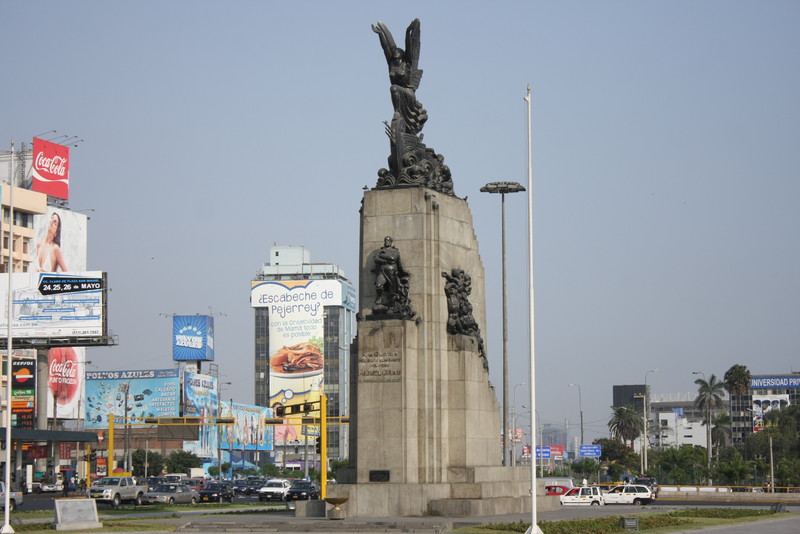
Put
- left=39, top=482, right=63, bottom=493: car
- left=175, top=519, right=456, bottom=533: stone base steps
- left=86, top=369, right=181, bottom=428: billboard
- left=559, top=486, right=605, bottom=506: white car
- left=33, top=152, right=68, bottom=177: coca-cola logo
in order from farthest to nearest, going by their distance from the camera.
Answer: left=86, top=369, right=181, bottom=428: billboard
left=33, top=152, right=68, bottom=177: coca-cola logo
left=39, top=482, right=63, bottom=493: car
left=559, top=486, right=605, bottom=506: white car
left=175, top=519, right=456, bottom=533: stone base steps

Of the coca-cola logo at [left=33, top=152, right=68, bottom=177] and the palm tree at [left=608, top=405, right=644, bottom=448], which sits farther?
the palm tree at [left=608, top=405, right=644, bottom=448]

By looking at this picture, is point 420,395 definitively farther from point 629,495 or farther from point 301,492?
point 301,492

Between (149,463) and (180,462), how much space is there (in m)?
5.80

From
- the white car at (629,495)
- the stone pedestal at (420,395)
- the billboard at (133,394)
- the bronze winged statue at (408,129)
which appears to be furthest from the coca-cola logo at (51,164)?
the stone pedestal at (420,395)

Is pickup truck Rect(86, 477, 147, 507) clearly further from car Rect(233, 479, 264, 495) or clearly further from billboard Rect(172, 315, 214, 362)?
billboard Rect(172, 315, 214, 362)

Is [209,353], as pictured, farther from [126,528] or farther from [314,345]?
[126,528]

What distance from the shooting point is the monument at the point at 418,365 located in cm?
3575

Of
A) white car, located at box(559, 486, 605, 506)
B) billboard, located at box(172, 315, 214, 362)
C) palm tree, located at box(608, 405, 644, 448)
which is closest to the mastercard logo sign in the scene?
white car, located at box(559, 486, 605, 506)

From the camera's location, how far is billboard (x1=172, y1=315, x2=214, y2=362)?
559 feet

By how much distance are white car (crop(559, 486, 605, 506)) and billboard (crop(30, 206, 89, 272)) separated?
85.7 meters

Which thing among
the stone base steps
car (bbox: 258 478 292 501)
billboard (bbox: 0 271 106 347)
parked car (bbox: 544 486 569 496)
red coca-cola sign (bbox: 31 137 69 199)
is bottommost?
car (bbox: 258 478 292 501)

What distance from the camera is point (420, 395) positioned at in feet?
120

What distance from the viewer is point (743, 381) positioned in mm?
152500

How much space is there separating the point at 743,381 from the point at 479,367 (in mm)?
A: 122722
